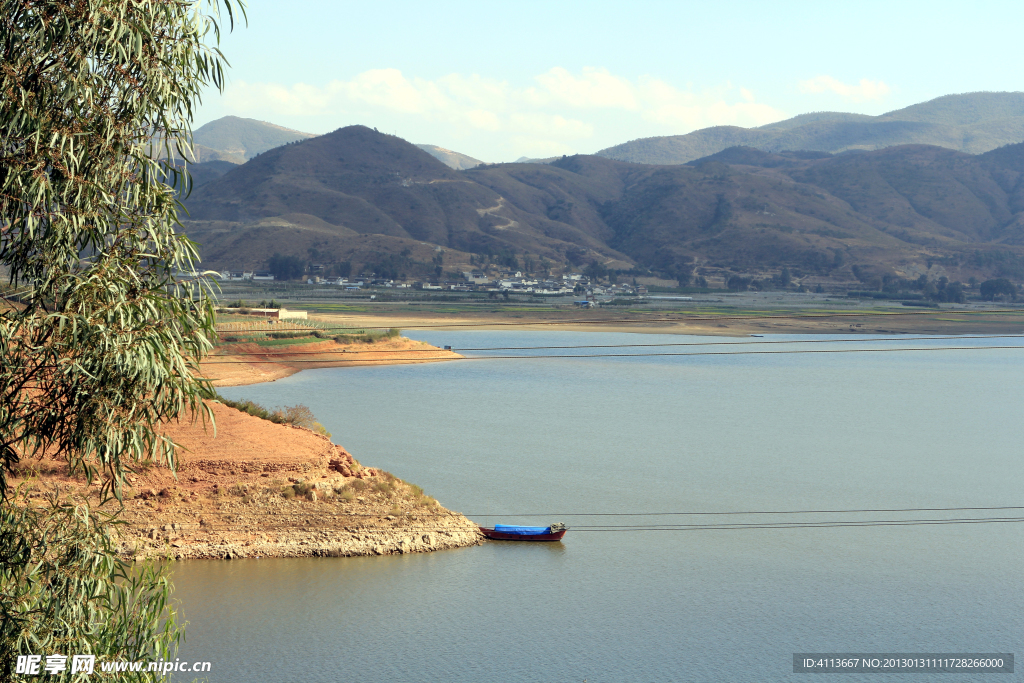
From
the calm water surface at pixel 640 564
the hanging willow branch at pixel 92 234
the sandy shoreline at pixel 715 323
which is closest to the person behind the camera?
the hanging willow branch at pixel 92 234

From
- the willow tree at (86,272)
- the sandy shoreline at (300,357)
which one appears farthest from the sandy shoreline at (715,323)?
the willow tree at (86,272)

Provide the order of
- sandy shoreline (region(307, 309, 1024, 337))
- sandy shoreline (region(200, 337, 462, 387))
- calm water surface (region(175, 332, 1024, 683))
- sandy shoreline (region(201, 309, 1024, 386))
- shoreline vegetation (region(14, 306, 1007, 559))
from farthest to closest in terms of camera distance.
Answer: sandy shoreline (region(307, 309, 1024, 337)), sandy shoreline (region(201, 309, 1024, 386)), sandy shoreline (region(200, 337, 462, 387)), shoreline vegetation (region(14, 306, 1007, 559)), calm water surface (region(175, 332, 1024, 683))

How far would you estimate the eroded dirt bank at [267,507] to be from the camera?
29.7 meters

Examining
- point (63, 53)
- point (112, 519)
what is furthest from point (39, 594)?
point (63, 53)

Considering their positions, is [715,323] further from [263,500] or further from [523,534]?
[263,500]

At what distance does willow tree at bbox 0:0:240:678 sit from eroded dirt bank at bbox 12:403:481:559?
65.2 ft

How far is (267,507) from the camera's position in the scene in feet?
102

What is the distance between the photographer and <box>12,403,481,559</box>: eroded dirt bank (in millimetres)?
29688

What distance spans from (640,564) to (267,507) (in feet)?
42.5

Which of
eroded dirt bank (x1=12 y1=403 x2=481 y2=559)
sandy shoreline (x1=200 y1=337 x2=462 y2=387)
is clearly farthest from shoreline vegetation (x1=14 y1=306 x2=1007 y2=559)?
sandy shoreline (x1=200 y1=337 x2=462 y2=387)

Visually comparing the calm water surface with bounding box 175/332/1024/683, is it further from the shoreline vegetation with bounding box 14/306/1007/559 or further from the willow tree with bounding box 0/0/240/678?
the willow tree with bounding box 0/0/240/678

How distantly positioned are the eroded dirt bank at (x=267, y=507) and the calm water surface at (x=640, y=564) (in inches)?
32.8

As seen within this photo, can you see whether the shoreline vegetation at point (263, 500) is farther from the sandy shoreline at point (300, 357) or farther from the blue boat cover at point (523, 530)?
the sandy shoreline at point (300, 357)

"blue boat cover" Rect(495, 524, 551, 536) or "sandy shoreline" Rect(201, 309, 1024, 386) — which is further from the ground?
"sandy shoreline" Rect(201, 309, 1024, 386)
